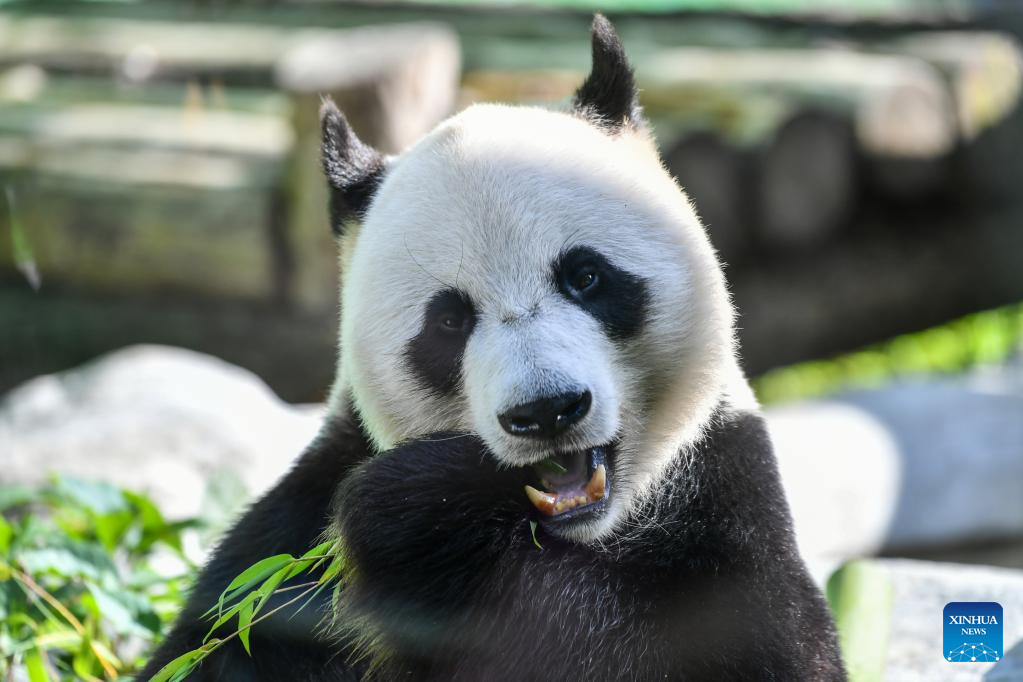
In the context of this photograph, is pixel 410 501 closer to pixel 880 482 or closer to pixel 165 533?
pixel 165 533

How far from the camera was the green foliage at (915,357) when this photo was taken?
835 cm

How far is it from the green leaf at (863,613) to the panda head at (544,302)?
1.03m

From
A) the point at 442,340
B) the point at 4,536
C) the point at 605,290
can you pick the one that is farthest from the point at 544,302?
the point at 4,536

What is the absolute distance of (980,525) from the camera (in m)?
5.78

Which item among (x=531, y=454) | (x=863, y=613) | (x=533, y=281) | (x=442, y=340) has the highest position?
(x=533, y=281)

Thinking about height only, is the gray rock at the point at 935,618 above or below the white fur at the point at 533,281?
below

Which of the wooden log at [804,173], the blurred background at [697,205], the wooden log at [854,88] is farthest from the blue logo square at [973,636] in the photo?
the wooden log at [854,88]

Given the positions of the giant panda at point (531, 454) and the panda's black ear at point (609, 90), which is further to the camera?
the panda's black ear at point (609, 90)

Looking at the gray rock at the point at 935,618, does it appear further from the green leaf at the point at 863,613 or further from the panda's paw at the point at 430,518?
the panda's paw at the point at 430,518

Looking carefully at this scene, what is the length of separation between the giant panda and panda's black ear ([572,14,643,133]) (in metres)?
0.04

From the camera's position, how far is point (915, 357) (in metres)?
8.74

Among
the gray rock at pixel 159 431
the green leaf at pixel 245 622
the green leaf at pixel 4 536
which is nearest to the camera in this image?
the green leaf at pixel 245 622

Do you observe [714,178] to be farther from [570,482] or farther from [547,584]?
[547,584]

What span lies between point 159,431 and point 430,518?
284cm
